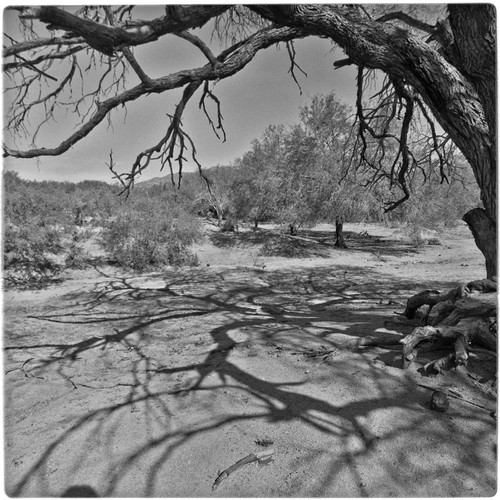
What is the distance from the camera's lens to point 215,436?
201 cm

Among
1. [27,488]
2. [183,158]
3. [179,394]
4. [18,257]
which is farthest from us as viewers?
[18,257]

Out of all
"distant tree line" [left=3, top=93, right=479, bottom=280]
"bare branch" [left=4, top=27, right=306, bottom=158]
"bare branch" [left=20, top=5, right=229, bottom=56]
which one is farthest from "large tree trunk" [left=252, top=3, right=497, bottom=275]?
"distant tree line" [left=3, top=93, right=479, bottom=280]

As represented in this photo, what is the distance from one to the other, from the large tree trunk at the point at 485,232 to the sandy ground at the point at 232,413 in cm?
112

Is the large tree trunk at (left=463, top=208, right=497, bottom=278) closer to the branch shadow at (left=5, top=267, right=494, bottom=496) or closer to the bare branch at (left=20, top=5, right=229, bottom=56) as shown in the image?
the branch shadow at (left=5, top=267, right=494, bottom=496)

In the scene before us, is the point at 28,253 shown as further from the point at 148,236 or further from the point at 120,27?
the point at 120,27

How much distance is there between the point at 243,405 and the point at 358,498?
3.23ft

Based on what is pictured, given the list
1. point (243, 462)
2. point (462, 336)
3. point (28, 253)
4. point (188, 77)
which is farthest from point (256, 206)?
point (243, 462)

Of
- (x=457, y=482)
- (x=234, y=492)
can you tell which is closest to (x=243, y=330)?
(x=234, y=492)

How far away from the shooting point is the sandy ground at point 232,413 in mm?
1679

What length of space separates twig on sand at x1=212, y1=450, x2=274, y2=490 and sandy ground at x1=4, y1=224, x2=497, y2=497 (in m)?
0.02

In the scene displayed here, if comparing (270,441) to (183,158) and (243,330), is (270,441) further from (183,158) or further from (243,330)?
(183,158)

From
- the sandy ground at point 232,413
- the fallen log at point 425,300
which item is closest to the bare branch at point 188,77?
the sandy ground at point 232,413

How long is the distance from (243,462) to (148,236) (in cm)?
1115

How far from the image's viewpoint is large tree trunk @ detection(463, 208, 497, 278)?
2.89 m
